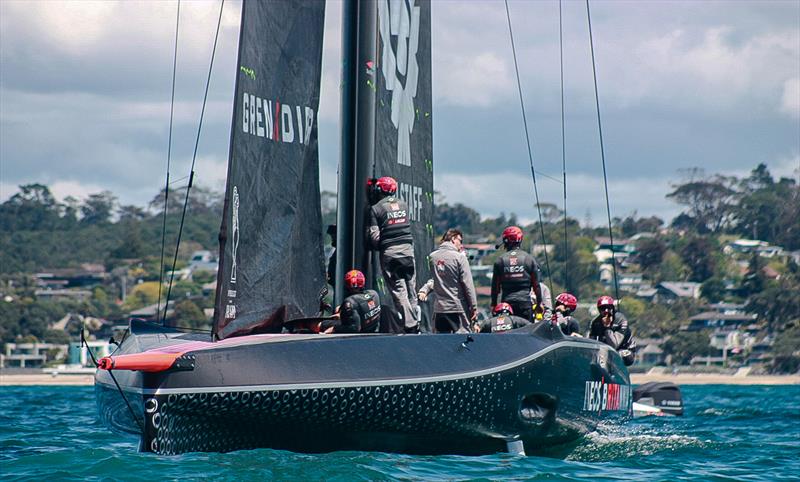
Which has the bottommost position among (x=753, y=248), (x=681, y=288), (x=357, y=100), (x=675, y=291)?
(x=357, y=100)

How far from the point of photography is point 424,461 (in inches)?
316

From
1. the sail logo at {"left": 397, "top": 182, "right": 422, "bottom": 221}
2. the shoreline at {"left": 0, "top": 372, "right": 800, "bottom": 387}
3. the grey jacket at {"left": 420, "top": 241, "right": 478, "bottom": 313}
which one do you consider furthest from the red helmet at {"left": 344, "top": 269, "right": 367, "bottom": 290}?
the shoreline at {"left": 0, "top": 372, "right": 800, "bottom": 387}

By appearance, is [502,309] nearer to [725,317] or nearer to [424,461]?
[424,461]

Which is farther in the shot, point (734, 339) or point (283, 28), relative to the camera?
point (734, 339)

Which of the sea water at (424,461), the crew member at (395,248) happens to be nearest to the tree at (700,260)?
the sea water at (424,461)

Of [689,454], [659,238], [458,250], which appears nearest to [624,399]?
[689,454]

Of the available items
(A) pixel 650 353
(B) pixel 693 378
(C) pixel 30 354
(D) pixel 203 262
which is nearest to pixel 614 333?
(B) pixel 693 378

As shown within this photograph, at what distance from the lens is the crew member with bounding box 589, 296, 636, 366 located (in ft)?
39.3

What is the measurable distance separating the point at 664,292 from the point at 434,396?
6573cm

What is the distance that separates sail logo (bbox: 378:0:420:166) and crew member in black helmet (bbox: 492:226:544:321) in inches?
42.1

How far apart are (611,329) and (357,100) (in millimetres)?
3521

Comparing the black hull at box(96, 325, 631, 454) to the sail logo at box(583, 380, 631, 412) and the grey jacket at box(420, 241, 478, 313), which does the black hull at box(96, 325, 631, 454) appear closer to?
the sail logo at box(583, 380, 631, 412)

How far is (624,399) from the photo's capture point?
37.0ft

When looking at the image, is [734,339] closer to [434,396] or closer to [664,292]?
[664,292]
